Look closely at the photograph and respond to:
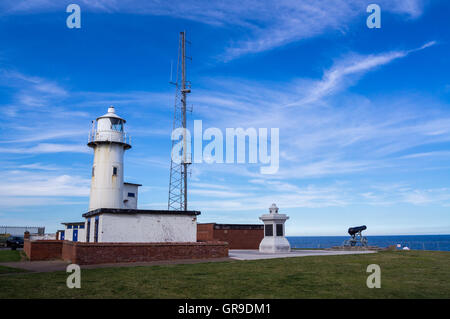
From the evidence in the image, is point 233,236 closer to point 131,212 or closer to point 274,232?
point 274,232

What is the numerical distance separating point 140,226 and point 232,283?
11.6 metres

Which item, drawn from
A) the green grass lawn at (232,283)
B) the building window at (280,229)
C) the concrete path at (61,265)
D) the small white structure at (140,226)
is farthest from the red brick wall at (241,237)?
the green grass lawn at (232,283)

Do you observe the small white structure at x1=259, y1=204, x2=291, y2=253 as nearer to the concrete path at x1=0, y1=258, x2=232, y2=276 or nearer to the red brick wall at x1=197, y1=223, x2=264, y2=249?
the concrete path at x1=0, y1=258, x2=232, y2=276

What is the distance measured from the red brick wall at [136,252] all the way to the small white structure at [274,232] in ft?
19.8

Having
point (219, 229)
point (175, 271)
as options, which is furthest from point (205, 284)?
point (219, 229)

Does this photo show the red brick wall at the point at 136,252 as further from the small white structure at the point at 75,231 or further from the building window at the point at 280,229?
Result: the small white structure at the point at 75,231

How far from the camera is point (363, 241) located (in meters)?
34.7

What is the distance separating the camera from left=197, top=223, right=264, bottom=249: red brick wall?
3553 cm

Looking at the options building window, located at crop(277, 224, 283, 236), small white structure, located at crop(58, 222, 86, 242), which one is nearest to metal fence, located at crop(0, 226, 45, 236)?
small white structure, located at crop(58, 222, 86, 242)

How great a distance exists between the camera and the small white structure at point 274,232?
27.7m

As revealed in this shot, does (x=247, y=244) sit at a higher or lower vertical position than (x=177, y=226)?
lower
